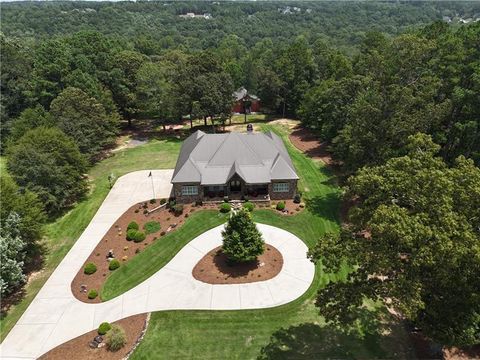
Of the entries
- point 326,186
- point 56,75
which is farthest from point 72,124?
point 326,186

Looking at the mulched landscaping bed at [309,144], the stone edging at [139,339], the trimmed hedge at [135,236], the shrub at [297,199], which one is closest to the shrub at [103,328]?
the stone edging at [139,339]

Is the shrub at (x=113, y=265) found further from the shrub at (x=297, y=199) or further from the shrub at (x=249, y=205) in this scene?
the shrub at (x=297, y=199)

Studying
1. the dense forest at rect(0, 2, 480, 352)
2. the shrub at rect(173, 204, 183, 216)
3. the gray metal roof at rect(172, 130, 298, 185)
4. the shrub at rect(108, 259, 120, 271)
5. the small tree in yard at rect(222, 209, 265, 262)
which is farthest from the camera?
the gray metal roof at rect(172, 130, 298, 185)

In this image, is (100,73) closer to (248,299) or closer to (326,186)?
(326,186)

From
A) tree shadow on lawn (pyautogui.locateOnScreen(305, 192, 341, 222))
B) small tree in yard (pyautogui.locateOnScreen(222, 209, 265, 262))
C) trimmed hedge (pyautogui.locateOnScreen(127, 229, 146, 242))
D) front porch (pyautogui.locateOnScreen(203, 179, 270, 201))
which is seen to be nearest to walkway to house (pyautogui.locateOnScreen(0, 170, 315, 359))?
small tree in yard (pyautogui.locateOnScreen(222, 209, 265, 262))

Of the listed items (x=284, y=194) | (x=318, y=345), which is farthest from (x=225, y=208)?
(x=318, y=345)

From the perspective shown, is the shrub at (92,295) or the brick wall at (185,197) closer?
the shrub at (92,295)

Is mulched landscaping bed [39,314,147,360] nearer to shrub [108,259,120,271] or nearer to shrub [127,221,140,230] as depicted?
shrub [108,259,120,271]
